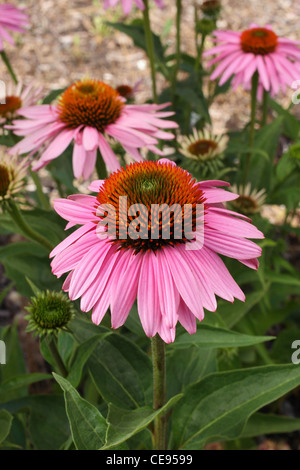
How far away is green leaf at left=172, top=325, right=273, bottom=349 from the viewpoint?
874 millimetres

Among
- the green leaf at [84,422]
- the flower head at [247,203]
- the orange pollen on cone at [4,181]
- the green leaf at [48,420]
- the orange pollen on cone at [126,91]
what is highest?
the orange pollen on cone at [126,91]

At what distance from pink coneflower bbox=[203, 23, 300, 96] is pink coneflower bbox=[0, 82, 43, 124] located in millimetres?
537

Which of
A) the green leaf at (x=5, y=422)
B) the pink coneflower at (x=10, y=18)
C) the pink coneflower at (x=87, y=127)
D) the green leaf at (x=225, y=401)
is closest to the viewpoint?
the green leaf at (x=225, y=401)

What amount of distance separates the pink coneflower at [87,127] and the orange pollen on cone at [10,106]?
2.8 inches

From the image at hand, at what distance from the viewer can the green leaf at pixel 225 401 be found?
862mm

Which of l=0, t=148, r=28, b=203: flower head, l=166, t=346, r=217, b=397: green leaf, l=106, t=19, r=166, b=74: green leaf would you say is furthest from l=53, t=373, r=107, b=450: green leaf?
l=106, t=19, r=166, b=74: green leaf

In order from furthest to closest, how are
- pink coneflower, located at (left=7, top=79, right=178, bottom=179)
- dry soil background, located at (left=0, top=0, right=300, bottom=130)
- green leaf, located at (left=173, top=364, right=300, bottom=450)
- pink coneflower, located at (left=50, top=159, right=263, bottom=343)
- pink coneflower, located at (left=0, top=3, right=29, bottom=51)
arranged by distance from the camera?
dry soil background, located at (left=0, top=0, right=300, bottom=130) < pink coneflower, located at (left=0, top=3, right=29, bottom=51) < pink coneflower, located at (left=7, top=79, right=178, bottom=179) < green leaf, located at (left=173, top=364, right=300, bottom=450) < pink coneflower, located at (left=50, top=159, right=263, bottom=343)

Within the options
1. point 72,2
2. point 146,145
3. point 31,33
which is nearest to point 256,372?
point 146,145

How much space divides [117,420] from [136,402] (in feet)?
0.75

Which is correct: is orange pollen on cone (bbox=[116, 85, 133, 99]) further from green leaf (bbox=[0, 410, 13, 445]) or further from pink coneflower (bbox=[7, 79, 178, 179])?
green leaf (bbox=[0, 410, 13, 445])

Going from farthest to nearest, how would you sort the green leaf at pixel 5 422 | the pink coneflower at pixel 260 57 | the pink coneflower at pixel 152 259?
the pink coneflower at pixel 260 57 < the green leaf at pixel 5 422 < the pink coneflower at pixel 152 259

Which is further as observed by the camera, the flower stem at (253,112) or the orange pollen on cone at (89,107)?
the flower stem at (253,112)

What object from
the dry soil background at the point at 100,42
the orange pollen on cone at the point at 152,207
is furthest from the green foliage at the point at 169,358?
the dry soil background at the point at 100,42

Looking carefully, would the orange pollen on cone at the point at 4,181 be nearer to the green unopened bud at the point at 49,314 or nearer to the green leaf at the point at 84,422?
the green unopened bud at the point at 49,314
